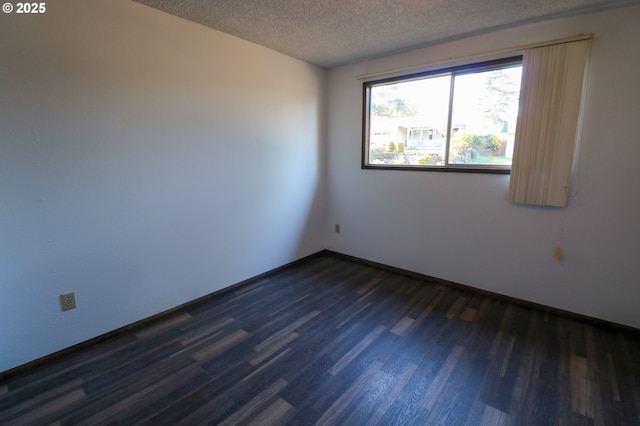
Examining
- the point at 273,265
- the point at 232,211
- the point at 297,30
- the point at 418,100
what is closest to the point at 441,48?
the point at 418,100

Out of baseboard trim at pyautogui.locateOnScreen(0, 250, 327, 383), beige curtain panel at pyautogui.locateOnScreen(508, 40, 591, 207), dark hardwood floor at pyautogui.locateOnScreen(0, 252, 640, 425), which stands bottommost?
dark hardwood floor at pyautogui.locateOnScreen(0, 252, 640, 425)

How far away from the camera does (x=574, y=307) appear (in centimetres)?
245

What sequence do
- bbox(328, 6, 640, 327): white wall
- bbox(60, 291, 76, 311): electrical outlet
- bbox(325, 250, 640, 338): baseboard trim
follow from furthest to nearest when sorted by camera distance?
bbox(325, 250, 640, 338): baseboard trim
bbox(328, 6, 640, 327): white wall
bbox(60, 291, 76, 311): electrical outlet

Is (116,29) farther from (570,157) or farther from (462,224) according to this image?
(570,157)

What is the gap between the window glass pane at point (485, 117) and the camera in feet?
8.36

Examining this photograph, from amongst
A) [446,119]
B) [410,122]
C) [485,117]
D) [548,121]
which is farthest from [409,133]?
[548,121]

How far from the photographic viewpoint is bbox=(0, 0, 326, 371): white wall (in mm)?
1756

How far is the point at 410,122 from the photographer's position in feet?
10.5

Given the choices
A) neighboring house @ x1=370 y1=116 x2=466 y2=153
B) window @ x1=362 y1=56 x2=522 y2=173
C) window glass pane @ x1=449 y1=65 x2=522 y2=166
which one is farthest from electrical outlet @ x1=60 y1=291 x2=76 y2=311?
window glass pane @ x1=449 y1=65 x2=522 y2=166

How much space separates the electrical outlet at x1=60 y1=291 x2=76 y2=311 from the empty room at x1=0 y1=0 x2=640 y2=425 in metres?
0.02

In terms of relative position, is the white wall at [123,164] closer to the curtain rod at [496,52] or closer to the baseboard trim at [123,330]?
the baseboard trim at [123,330]

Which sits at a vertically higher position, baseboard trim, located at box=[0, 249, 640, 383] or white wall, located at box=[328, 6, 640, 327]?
white wall, located at box=[328, 6, 640, 327]

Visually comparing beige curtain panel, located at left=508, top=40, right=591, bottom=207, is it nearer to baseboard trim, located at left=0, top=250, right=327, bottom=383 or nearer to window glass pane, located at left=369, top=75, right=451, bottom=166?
window glass pane, located at left=369, top=75, right=451, bottom=166

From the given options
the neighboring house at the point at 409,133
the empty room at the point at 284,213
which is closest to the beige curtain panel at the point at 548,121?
the empty room at the point at 284,213
